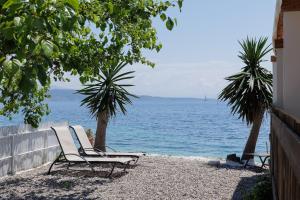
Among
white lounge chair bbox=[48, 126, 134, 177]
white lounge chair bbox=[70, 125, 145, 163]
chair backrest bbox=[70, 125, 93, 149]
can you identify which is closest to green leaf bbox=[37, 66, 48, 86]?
white lounge chair bbox=[48, 126, 134, 177]

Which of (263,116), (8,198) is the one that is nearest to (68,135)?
(8,198)

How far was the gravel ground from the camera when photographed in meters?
8.41

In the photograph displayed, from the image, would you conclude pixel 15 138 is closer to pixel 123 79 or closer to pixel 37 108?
pixel 37 108

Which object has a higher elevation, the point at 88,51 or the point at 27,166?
the point at 88,51

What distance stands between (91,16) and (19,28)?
9.93 ft

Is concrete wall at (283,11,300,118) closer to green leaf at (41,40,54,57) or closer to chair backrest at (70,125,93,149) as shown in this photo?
green leaf at (41,40,54,57)

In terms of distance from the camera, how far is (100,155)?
1152 cm

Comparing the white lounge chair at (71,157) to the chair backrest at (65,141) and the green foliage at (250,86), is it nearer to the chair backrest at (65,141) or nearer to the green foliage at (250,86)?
the chair backrest at (65,141)

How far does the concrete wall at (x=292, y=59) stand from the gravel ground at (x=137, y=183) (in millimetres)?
3777

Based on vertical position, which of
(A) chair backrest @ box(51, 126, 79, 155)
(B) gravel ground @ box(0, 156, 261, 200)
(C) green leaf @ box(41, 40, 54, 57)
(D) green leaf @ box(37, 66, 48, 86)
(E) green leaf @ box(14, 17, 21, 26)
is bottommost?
(B) gravel ground @ box(0, 156, 261, 200)

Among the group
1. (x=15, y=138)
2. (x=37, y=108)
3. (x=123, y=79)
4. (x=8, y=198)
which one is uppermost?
(x=123, y=79)

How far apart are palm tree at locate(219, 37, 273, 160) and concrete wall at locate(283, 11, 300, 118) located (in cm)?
857

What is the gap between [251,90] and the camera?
13500mm

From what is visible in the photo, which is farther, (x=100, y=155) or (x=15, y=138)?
(x=100, y=155)
